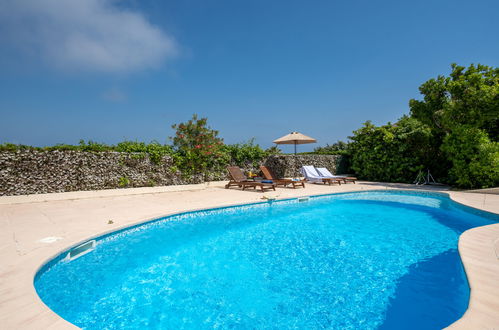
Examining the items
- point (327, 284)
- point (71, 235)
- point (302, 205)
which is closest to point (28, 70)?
point (71, 235)

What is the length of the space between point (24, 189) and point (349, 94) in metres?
22.7

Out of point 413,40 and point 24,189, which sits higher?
point 413,40

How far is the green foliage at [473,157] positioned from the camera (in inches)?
364

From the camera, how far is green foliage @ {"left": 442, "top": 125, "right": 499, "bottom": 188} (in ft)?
30.3

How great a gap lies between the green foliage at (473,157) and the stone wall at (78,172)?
11886 millimetres

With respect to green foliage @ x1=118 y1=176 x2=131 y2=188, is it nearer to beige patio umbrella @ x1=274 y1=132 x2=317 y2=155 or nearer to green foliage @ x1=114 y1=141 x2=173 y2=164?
green foliage @ x1=114 y1=141 x2=173 y2=164

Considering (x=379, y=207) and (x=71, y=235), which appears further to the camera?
(x=379, y=207)

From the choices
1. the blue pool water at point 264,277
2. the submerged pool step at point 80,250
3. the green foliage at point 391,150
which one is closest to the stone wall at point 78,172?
A: the blue pool water at point 264,277

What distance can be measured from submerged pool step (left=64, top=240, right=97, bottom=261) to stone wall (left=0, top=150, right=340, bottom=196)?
613 cm

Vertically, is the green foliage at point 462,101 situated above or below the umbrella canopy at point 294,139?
above

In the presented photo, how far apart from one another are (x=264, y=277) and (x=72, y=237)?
329 cm

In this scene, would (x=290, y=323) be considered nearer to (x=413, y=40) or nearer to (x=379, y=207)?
(x=379, y=207)

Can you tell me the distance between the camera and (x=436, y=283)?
3240 mm

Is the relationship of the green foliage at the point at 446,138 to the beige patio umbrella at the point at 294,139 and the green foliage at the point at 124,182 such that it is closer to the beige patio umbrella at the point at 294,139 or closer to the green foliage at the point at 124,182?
the beige patio umbrella at the point at 294,139
